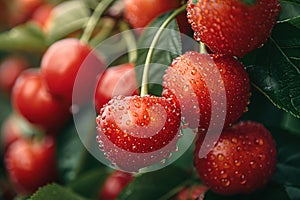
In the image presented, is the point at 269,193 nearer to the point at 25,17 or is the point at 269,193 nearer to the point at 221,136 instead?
the point at 221,136

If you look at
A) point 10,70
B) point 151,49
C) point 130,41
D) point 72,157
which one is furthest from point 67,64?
point 10,70

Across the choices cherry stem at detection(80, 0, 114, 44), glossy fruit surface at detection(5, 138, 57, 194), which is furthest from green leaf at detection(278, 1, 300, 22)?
glossy fruit surface at detection(5, 138, 57, 194)

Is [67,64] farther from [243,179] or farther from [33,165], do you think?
[243,179]

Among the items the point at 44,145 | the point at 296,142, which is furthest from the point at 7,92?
the point at 296,142

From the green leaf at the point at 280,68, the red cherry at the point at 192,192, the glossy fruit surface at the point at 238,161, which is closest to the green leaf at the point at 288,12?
the green leaf at the point at 280,68

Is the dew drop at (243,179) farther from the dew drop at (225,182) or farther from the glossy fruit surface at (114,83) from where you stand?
the glossy fruit surface at (114,83)
